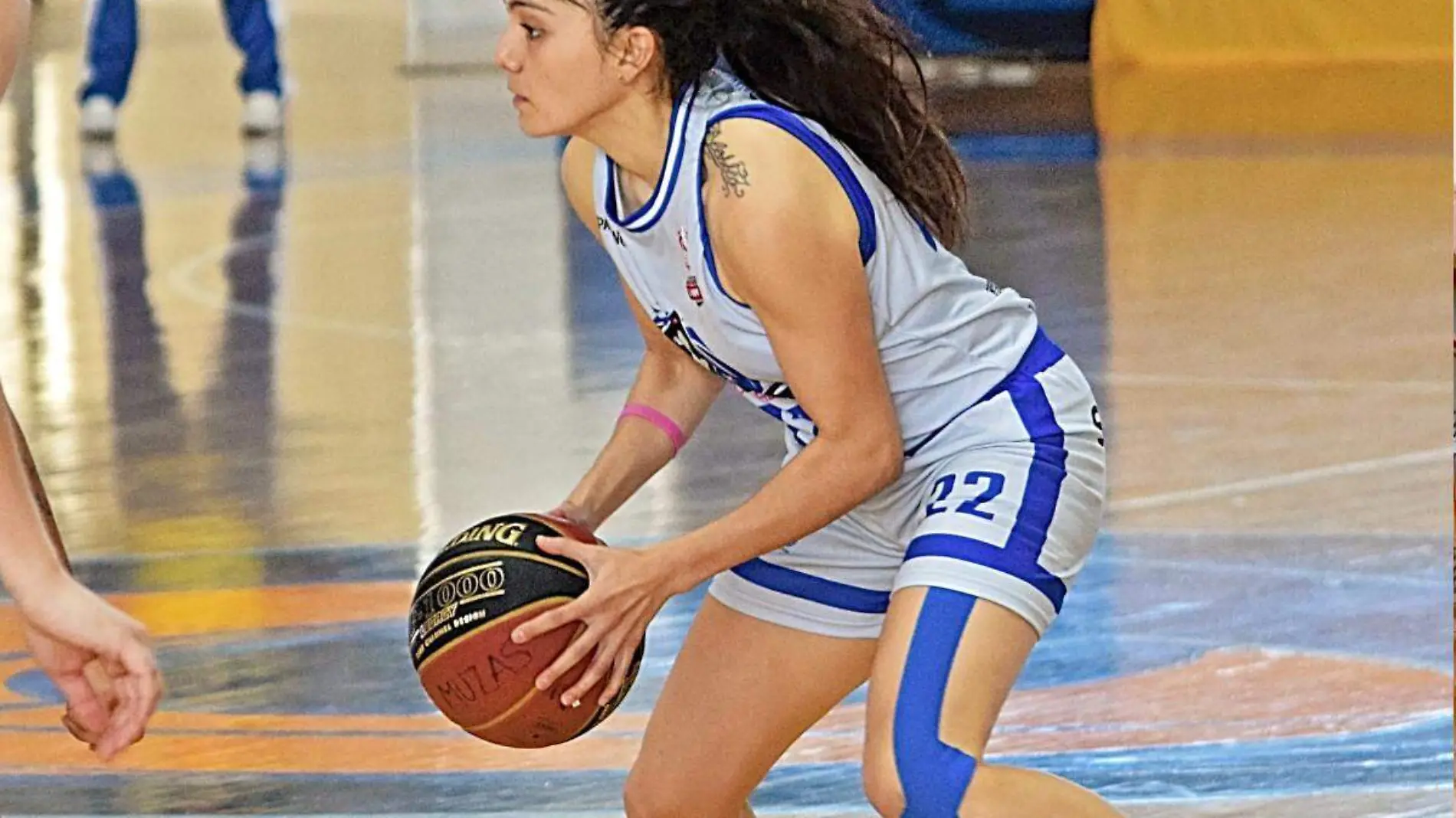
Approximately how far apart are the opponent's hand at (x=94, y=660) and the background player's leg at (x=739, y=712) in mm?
900

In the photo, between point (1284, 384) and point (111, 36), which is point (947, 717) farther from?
point (111, 36)

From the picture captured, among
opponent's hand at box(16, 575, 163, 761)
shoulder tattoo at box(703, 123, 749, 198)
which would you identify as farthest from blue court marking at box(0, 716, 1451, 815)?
opponent's hand at box(16, 575, 163, 761)

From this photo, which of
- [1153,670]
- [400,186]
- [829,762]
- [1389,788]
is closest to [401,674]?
[829,762]

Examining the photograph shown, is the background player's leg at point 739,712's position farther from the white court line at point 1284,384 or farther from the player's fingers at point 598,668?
the white court line at point 1284,384

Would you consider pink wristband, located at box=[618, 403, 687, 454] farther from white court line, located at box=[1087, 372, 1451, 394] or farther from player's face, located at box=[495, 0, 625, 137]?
white court line, located at box=[1087, 372, 1451, 394]

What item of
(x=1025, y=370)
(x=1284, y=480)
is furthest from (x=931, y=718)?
(x=1284, y=480)

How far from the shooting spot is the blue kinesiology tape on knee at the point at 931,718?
2.76 metres

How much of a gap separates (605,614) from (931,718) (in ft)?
1.26

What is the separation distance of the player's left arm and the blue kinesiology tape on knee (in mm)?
175

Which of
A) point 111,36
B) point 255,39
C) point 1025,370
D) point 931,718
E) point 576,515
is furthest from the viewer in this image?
point 255,39

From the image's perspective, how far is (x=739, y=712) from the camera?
313 cm

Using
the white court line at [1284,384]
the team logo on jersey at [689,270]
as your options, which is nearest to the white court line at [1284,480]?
the white court line at [1284,384]

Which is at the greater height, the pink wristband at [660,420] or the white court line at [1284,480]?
the pink wristband at [660,420]

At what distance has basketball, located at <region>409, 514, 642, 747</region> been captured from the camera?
2984 millimetres
